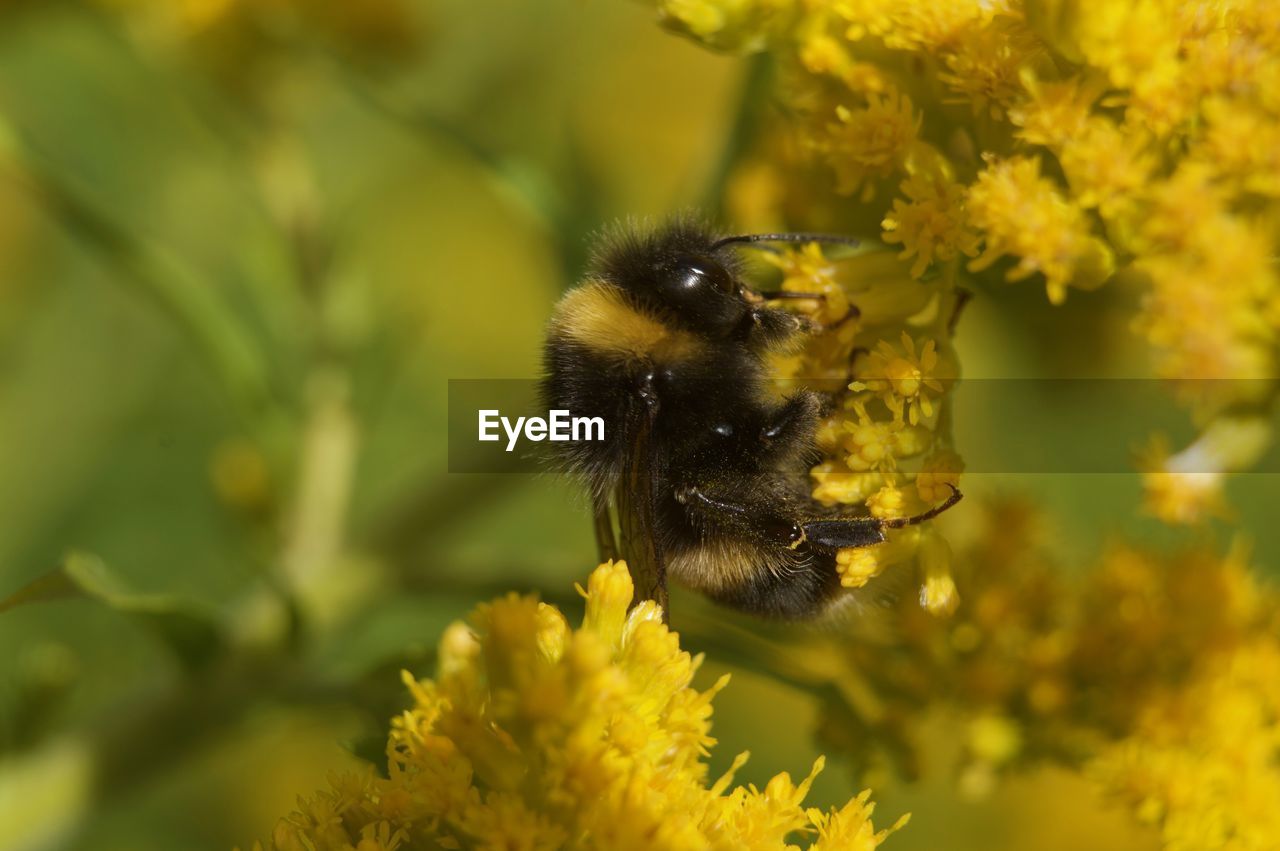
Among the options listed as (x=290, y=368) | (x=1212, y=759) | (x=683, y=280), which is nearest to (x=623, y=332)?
(x=683, y=280)

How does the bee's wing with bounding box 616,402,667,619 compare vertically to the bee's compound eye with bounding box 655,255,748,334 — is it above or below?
below

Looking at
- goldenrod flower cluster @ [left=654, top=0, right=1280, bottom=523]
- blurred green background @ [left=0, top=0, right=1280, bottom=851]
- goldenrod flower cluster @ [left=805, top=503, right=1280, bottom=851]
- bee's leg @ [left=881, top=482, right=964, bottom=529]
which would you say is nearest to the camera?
goldenrod flower cluster @ [left=654, top=0, right=1280, bottom=523]

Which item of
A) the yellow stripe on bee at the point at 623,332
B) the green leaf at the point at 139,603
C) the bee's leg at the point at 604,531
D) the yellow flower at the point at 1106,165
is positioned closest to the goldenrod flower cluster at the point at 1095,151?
the yellow flower at the point at 1106,165

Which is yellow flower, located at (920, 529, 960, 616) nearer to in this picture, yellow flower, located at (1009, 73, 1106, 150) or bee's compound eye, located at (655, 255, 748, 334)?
bee's compound eye, located at (655, 255, 748, 334)

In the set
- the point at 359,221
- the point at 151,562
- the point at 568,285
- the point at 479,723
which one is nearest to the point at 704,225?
the point at 568,285

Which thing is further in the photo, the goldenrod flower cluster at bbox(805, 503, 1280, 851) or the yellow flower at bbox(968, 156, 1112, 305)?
the goldenrod flower cluster at bbox(805, 503, 1280, 851)

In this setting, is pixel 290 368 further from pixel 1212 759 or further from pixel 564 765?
pixel 1212 759

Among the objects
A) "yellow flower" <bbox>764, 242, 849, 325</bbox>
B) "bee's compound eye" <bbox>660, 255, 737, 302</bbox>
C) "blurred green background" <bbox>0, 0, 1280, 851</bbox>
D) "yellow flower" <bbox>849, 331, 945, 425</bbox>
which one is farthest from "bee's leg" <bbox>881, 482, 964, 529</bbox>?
"blurred green background" <bbox>0, 0, 1280, 851</bbox>

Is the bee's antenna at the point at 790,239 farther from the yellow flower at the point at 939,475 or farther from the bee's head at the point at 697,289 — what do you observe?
the yellow flower at the point at 939,475
